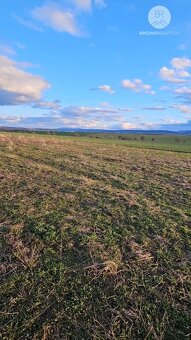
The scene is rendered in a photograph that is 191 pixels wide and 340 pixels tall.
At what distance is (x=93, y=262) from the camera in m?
5.73

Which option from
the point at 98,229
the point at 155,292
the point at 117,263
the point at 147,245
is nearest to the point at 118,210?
the point at 98,229

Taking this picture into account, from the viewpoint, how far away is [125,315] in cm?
463

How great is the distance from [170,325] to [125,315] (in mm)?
631

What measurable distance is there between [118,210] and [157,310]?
11.9 feet

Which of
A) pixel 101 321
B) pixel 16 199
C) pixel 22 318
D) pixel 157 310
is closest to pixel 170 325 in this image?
pixel 157 310

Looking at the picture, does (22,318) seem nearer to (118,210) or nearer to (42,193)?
(118,210)

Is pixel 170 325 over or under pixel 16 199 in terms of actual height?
under

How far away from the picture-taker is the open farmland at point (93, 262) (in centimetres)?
449

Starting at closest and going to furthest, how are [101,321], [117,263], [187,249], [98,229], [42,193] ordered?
[101,321], [117,263], [187,249], [98,229], [42,193]

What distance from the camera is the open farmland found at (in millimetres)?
4492

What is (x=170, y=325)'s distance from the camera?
4516 mm

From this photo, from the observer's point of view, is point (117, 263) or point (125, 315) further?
point (117, 263)

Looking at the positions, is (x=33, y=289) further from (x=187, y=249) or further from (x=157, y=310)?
(x=187, y=249)

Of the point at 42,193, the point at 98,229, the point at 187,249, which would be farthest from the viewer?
the point at 42,193
